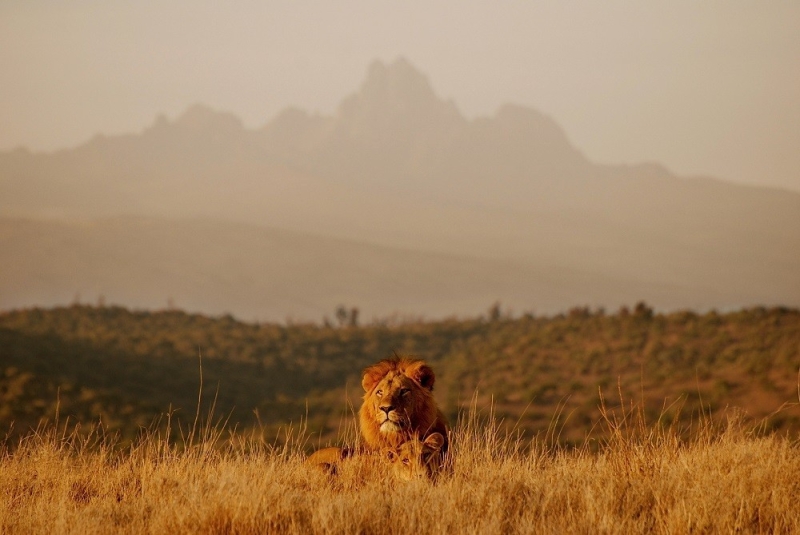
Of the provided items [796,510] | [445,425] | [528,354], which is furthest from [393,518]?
[528,354]

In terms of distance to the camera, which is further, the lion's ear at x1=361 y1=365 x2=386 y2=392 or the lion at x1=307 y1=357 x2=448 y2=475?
the lion's ear at x1=361 y1=365 x2=386 y2=392

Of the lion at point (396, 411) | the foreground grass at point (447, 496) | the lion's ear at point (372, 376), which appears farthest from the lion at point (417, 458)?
the lion's ear at point (372, 376)

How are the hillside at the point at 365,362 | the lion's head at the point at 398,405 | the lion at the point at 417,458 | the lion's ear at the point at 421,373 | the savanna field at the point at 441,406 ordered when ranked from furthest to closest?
the hillside at the point at 365,362
the lion's ear at the point at 421,373
the lion's head at the point at 398,405
the lion at the point at 417,458
the savanna field at the point at 441,406

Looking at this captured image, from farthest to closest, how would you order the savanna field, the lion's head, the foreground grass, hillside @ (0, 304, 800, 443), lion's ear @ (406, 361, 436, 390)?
hillside @ (0, 304, 800, 443)
lion's ear @ (406, 361, 436, 390)
the lion's head
the savanna field
the foreground grass

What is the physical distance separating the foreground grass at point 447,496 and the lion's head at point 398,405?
0.27 meters

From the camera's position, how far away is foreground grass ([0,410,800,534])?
6.37 meters

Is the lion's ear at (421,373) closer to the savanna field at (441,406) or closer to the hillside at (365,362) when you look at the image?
the savanna field at (441,406)

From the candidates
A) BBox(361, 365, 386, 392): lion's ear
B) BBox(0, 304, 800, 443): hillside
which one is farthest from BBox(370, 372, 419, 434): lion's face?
BBox(0, 304, 800, 443): hillside

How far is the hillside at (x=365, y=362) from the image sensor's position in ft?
123

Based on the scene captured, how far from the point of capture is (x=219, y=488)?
6.79 metres

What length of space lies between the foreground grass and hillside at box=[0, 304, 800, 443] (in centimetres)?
2186

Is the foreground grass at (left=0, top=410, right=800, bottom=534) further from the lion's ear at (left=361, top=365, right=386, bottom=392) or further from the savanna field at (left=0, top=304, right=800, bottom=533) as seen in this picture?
the lion's ear at (left=361, top=365, right=386, bottom=392)

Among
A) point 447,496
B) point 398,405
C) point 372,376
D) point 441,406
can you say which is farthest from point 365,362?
point 447,496

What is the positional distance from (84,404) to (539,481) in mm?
34317
